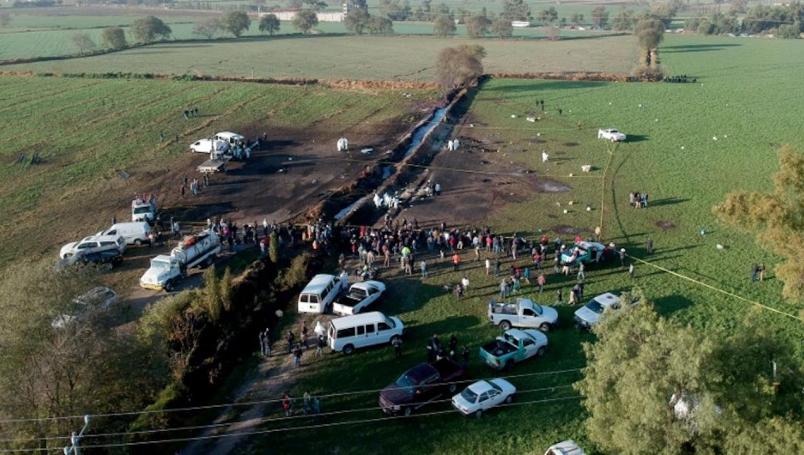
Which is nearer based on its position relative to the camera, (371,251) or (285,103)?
(371,251)

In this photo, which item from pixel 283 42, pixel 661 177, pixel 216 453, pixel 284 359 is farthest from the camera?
pixel 283 42

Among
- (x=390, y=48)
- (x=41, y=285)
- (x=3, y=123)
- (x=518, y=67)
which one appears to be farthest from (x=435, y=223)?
(x=390, y=48)

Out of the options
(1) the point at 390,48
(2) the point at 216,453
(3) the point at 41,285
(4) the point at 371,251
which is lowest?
(2) the point at 216,453

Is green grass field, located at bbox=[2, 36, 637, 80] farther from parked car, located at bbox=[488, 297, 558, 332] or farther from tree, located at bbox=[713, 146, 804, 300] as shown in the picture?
tree, located at bbox=[713, 146, 804, 300]

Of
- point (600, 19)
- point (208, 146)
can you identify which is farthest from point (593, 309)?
point (600, 19)

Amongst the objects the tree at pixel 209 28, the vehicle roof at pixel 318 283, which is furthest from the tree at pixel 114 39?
the vehicle roof at pixel 318 283

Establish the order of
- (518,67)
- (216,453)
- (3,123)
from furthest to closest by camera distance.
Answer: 1. (518,67)
2. (3,123)
3. (216,453)

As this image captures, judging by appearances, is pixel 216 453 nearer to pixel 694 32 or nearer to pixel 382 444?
pixel 382 444

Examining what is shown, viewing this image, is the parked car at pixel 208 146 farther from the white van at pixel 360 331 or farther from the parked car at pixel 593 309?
the parked car at pixel 593 309
